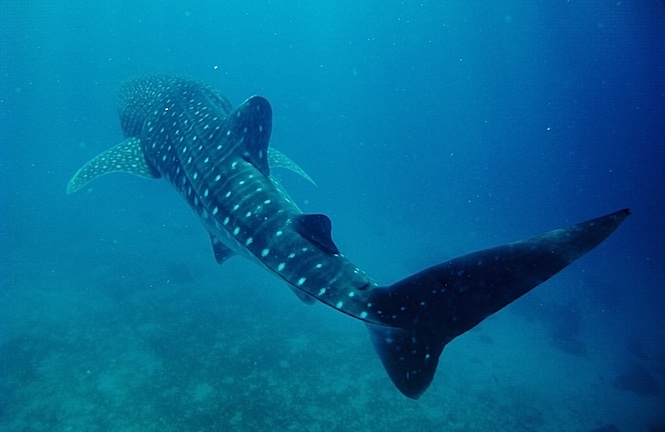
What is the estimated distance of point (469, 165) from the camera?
137 metres

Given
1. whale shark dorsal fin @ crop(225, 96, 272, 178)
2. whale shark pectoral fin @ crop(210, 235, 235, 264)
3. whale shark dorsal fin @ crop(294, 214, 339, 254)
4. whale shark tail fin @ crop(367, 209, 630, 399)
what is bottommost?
whale shark tail fin @ crop(367, 209, 630, 399)

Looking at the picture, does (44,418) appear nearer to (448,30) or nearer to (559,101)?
(448,30)

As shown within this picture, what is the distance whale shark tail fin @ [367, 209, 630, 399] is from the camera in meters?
2.27

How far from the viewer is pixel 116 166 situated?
6.05m

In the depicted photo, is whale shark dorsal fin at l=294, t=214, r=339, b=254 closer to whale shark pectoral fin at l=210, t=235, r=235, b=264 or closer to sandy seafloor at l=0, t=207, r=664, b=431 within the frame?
whale shark pectoral fin at l=210, t=235, r=235, b=264

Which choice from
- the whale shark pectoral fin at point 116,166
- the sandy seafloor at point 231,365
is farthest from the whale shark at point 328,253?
the sandy seafloor at point 231,365

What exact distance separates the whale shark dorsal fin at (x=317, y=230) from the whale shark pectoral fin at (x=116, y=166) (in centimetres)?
395

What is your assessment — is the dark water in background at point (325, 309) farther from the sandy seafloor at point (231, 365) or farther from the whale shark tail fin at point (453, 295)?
the whale shark tail fin at point (453, 295)

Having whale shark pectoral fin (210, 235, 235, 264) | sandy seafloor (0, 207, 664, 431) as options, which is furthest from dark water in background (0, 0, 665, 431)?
whale shark pectoral fin (210, 235, 235, 264)

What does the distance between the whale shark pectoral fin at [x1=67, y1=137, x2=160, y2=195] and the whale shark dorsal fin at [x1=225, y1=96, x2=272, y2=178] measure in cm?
254

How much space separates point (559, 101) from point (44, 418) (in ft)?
490


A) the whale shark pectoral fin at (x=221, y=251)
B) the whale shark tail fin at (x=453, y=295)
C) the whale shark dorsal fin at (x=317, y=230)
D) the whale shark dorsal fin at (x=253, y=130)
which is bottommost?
the whale shark tail fin at (x=453, y=295)

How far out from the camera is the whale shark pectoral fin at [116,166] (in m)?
A: 5.96

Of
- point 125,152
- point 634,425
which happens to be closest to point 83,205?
point 125,152
